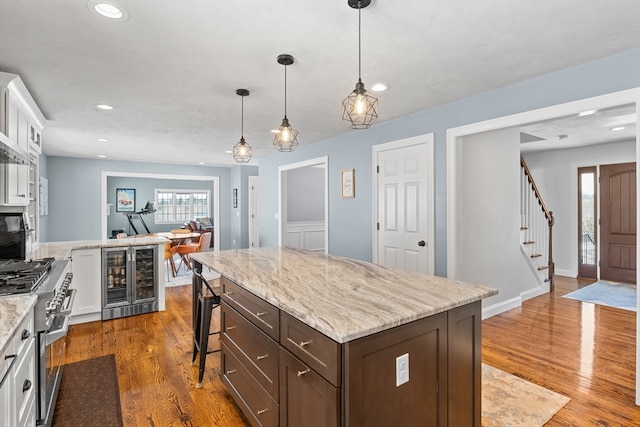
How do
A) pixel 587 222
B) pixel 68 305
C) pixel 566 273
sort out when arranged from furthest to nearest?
pixel 566 273 → pixel 587 222 → pixel 68 305

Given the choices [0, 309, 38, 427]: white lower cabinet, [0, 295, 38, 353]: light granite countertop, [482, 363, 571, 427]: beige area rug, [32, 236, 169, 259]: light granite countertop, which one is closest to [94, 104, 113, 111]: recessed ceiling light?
[32, 236, 169, 259]: light granite countertop

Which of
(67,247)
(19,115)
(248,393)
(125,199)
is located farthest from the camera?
(125,199)

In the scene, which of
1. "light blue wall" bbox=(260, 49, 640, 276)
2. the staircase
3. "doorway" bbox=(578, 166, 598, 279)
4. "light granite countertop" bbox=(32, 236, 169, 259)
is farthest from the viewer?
"doorway" bbox=(578, 166, 598, 279)

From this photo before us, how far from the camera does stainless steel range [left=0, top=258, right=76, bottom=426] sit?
1793mm

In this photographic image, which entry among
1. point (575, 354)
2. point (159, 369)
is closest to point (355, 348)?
point (159, 369)

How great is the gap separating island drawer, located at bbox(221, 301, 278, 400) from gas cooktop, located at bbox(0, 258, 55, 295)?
1.08 meters

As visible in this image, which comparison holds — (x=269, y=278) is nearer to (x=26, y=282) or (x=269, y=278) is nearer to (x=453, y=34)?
(x=26, y=282)

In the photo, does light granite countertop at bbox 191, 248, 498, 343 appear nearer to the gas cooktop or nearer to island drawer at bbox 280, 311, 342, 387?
island drawer at bbox 280, 311, 342, 387

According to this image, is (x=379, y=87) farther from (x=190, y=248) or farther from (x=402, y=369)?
(x=190, y=248)

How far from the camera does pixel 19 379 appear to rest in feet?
4.81

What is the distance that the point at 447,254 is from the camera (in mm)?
3449

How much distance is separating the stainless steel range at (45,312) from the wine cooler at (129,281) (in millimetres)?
1557

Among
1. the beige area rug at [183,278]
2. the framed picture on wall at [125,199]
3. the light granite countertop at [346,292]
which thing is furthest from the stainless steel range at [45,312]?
the framed picture on wall at [125,199]

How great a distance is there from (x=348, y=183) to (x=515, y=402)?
3.10m
